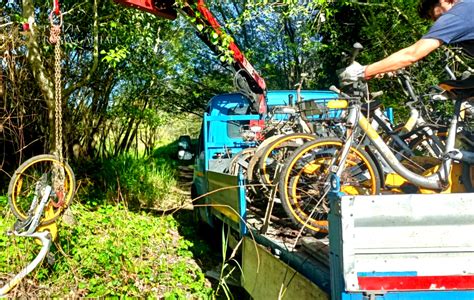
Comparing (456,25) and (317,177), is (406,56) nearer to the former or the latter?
(456,25)

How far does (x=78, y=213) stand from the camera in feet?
22.7

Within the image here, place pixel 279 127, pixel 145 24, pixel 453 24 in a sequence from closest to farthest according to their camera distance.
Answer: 1. pixel 453 24
2. pixel 279 127
3. pixel 145 24

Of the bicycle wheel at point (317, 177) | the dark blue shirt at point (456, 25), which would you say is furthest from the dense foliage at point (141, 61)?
the dark blue shirt at point (456, 25)

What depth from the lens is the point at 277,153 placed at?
184 inches

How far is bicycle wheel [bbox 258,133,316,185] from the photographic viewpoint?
175 inches

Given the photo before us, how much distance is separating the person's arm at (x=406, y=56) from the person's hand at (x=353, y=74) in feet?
0.24

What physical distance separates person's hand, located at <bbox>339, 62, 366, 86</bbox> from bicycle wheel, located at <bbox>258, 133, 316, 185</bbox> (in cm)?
81

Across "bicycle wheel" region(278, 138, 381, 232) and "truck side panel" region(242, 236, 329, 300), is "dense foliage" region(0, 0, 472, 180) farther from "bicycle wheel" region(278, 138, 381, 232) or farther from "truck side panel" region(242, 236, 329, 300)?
"truck side panel" region(242, 236, 329, 300)

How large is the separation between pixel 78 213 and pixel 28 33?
2.50 m

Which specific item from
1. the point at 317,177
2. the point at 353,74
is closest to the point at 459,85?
the point at 353,74

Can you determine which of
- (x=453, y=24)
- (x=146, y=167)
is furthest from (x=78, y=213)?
(x=453, y=24)

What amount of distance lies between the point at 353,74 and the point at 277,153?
132 centimetres

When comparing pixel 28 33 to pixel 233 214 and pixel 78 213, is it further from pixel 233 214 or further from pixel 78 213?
pixel 233 214

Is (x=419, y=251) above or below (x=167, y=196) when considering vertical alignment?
above
